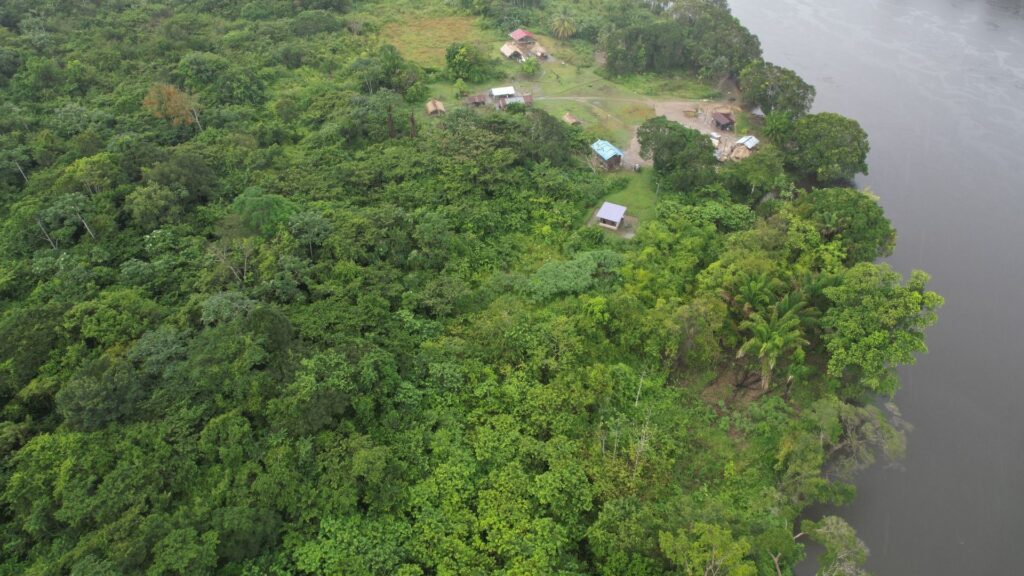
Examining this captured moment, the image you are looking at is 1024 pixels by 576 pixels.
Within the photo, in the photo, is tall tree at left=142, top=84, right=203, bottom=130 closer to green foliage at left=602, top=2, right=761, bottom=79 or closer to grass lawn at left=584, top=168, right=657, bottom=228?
grass lawn at left=584, top=168, right=657, bottom=228

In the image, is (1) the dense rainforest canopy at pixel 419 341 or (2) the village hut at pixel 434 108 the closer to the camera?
(1) the dense rainforest canopy at pixel 419 341

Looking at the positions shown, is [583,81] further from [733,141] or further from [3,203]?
[3,203]

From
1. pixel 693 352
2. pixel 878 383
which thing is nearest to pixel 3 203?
pixel 693 352

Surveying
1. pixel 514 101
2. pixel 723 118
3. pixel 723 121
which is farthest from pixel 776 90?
pixel 514 101

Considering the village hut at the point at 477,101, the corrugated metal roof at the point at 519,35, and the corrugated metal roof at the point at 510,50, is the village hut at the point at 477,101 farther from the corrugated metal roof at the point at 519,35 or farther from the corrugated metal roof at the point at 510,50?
the corrugated metal roof at the point at 519,35

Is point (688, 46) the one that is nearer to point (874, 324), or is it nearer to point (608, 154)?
point (608, 154)

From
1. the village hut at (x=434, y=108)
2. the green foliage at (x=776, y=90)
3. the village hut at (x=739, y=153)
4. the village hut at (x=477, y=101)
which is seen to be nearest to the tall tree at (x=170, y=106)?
the village hut at (x=434, y=108)
